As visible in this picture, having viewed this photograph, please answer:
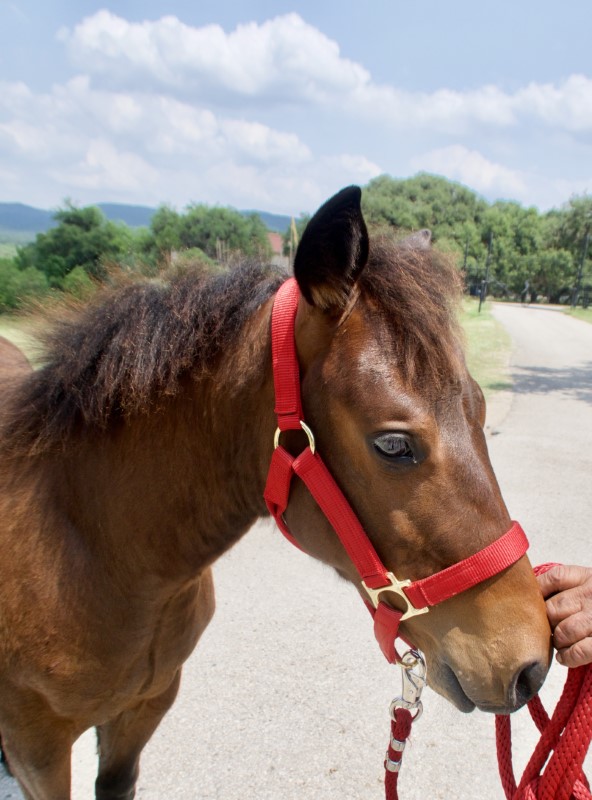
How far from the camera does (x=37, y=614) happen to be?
146 cm

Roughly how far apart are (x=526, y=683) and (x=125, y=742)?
1.53 meters

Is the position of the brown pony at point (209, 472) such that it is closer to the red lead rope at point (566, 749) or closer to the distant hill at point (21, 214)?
the red lead rope at point (566, 749)

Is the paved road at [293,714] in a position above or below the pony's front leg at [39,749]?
below

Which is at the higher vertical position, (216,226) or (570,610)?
(216,226)

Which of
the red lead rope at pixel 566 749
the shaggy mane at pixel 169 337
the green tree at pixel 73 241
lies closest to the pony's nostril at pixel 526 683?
the red lead rope at pixel 566 749

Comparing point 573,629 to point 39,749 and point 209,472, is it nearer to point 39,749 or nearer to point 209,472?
point 209,472

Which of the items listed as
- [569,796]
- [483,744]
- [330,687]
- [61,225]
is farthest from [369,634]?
[61,225]

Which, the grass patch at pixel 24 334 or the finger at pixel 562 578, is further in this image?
the grass patch at pixel 24 334

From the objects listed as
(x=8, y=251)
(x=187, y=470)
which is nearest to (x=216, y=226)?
(x=8, y=251)

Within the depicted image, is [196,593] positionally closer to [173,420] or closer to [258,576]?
[173,420]

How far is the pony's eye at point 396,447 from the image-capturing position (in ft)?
3.68

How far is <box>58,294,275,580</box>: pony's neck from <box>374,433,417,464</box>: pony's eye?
0.28m

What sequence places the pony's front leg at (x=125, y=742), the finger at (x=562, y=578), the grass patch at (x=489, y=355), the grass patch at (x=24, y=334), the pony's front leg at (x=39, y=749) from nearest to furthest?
1. the finger at (x=562, y=578)
2. the pony's front leg at (x=39, y=749)
3. the grass patch at (x=24, y=334)
4. the pony's front leg at (x=125, y=742)
5. the grass patch at (x=489, y=355)

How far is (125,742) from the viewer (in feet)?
6.43
